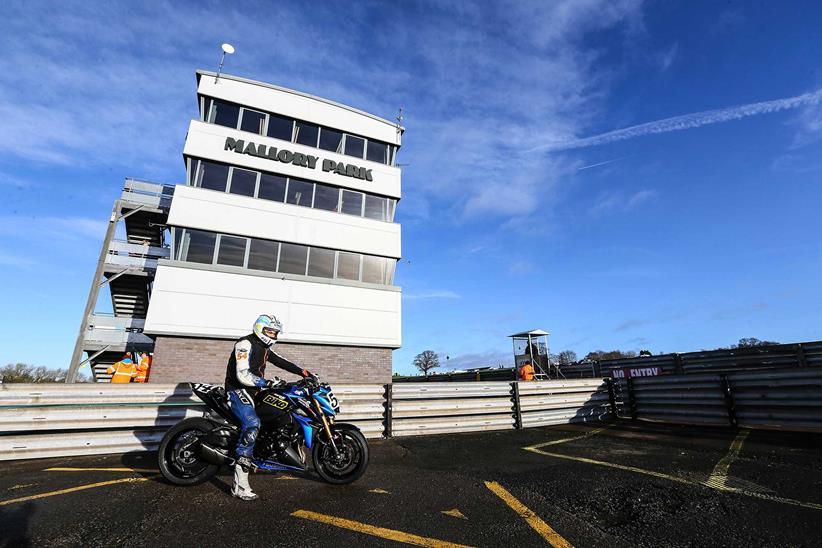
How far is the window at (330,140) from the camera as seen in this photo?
58.2 feet

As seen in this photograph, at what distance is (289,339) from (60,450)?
8.22 metres

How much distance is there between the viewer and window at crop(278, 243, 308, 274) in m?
15.2

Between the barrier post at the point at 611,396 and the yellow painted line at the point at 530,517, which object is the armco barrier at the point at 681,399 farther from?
the yellow painted line at the point at 530,517

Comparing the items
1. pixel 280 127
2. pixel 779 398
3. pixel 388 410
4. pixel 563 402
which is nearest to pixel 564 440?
pixel 563 402

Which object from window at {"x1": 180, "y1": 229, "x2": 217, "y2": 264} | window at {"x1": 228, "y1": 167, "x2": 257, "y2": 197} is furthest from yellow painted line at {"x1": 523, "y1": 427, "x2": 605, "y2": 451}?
window at {"x1": 228, "y1": 167, "x2": 257, "y2": 197}

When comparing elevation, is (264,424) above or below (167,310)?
below

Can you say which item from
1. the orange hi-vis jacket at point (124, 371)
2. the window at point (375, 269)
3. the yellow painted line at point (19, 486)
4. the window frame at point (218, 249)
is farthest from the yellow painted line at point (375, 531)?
the orange hi-vis jacket at point (124, 371)

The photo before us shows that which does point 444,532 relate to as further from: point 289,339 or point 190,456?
point 289,339

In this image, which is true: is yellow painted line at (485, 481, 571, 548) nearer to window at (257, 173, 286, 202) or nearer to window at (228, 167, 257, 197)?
window at (257, 173, 286, 202)

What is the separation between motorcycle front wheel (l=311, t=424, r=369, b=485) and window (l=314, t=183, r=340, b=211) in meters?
13.3


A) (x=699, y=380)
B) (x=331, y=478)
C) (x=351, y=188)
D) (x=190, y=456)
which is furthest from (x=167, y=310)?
(x=699, y=380)

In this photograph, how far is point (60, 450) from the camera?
20.5 feet

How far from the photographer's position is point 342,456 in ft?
15.6

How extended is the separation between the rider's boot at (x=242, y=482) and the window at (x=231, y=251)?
11.7 metres
